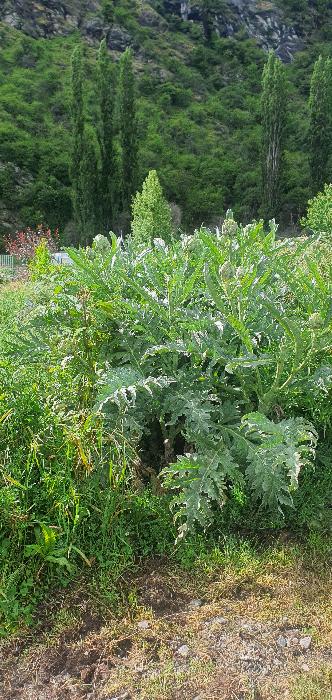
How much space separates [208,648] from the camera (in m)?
1.87

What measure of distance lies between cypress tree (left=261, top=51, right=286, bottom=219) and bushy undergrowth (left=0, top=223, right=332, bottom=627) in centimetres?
2744

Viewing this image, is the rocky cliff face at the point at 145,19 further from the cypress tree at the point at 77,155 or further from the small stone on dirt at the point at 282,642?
the small stone on dirt at the point at 282,642

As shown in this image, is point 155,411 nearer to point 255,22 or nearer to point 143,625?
point 143,625

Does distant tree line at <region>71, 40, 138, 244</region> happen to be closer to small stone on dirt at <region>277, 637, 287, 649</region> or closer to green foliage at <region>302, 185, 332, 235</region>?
green foliage at <region>302, 185, 332, 235</region>

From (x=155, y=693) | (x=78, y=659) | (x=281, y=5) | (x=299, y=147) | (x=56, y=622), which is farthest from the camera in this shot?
(x=281, y=5)

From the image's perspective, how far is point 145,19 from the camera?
175 feet

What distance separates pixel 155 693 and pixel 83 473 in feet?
2.84

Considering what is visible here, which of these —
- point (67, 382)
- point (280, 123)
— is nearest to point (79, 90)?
point (280, 123)

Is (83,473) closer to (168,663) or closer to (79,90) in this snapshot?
(168,663)

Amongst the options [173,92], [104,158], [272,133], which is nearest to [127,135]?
[104,158]

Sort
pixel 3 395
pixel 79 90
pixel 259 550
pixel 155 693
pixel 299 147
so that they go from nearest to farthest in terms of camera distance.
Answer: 1. pixel 155 693
2. pixel 259 550
3. pixel 3 395
4. pixel 79 90
5. pixel 299 147

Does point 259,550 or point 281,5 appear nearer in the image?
point 259,550

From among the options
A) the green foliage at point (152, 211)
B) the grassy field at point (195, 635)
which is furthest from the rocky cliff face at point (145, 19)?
the grassy field at point (195, 635)

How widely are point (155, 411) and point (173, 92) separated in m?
46.1
